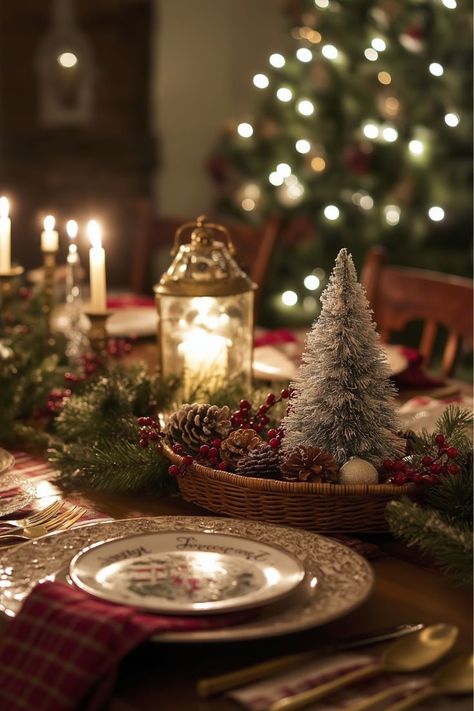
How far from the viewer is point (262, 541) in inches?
35.2

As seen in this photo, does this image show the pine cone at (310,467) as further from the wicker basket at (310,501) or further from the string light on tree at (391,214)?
the string light on tree at (391,214)

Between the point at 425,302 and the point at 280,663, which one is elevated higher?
the point at 425,302

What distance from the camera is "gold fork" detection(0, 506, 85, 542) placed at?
100cm

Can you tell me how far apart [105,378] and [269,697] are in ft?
2.27

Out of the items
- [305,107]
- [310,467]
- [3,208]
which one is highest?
[305,107]

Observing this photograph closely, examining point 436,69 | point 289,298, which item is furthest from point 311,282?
point 436,69

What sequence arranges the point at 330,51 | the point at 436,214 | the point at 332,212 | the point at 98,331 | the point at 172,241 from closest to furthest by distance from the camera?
the point at 98,331 < the point at 172,241 < the point at 436,214 < the point at 330,51 < the point at 332,212

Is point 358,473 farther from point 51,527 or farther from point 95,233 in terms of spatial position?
point 95,233

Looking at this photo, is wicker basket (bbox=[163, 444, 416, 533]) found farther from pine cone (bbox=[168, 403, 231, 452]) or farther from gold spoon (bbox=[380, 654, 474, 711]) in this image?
gold spoon (bbox=[380, 654, 474, 711])

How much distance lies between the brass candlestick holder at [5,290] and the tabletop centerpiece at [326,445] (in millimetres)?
708

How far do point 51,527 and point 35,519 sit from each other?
0.02 metres

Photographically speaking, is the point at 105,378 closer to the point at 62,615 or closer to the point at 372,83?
the point at 62,615

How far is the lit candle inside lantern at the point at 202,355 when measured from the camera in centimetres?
136

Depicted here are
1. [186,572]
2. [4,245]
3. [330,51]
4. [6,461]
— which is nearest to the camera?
[186,572]
